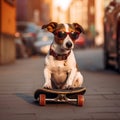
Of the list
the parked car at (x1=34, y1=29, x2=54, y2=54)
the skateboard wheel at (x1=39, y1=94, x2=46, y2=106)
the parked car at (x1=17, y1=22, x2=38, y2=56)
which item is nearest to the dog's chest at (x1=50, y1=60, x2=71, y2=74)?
the skateboard wheel at (x1=39, y1=94, x2=46, y2=106)

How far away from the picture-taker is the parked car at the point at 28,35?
29297 mm

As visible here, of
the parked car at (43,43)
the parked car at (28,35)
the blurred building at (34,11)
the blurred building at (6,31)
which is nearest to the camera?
the blurred building at (6,31)

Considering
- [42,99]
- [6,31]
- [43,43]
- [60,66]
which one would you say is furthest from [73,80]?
[43,43]

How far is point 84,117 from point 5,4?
50.3ft

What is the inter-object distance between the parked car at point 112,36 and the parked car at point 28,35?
10653 millimetres

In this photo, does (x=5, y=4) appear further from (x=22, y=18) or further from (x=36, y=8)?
(x=36, y=8)

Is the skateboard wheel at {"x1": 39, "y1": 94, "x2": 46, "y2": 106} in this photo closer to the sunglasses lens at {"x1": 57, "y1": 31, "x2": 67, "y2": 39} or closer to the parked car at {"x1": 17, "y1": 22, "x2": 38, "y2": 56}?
the sunglasses lens at {"x1": 57, "y1": 31, "x2": 67, "y2": 39}

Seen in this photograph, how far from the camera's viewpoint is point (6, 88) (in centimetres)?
1148

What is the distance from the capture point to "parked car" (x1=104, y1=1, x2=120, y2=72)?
1620cm

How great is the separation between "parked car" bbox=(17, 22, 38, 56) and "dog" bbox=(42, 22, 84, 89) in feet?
66.8

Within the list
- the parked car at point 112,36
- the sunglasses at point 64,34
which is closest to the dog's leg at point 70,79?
the sunglasses at point 64,34

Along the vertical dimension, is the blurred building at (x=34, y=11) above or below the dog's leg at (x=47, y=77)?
above

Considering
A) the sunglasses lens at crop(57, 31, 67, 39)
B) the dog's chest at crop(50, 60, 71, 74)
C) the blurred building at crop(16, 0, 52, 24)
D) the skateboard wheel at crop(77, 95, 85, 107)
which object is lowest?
the skateboard wheel at crop(77, 95, 85, 107)

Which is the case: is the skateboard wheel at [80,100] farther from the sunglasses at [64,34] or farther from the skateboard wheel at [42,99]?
the sunglasses at [64,34]
